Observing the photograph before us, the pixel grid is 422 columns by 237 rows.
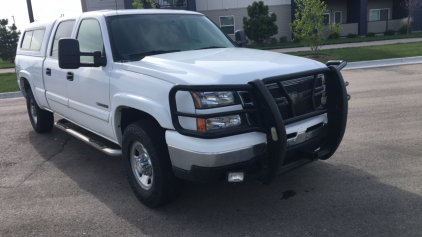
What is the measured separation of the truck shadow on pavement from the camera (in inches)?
144

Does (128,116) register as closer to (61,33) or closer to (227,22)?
(61,33)

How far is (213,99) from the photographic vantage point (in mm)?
3475

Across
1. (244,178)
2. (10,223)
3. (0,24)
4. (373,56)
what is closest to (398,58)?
(373,56)

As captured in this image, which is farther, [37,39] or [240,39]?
[37,39]

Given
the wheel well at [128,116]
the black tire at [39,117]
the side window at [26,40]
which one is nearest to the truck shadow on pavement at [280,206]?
the wheel well at [128,116]

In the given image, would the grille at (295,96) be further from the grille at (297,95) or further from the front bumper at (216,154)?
the front bumper at (216,154)

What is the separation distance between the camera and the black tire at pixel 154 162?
3820 mm

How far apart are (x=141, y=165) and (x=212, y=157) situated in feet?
3.64

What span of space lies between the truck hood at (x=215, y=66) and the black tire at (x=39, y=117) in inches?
147

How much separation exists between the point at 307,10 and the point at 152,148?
15.2 metres

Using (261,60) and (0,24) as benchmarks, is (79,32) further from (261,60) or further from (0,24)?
(0,24)

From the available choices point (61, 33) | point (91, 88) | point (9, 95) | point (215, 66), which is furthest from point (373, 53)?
point (215, 66)

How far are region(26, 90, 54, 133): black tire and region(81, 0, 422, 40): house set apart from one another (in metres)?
21.1

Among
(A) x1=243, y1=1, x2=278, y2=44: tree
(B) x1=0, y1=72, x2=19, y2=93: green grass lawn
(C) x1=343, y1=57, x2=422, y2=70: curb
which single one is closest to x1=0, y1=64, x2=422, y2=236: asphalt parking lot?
(B) x1=0, y1=72, x2=19, y2=93: green grass lawn
